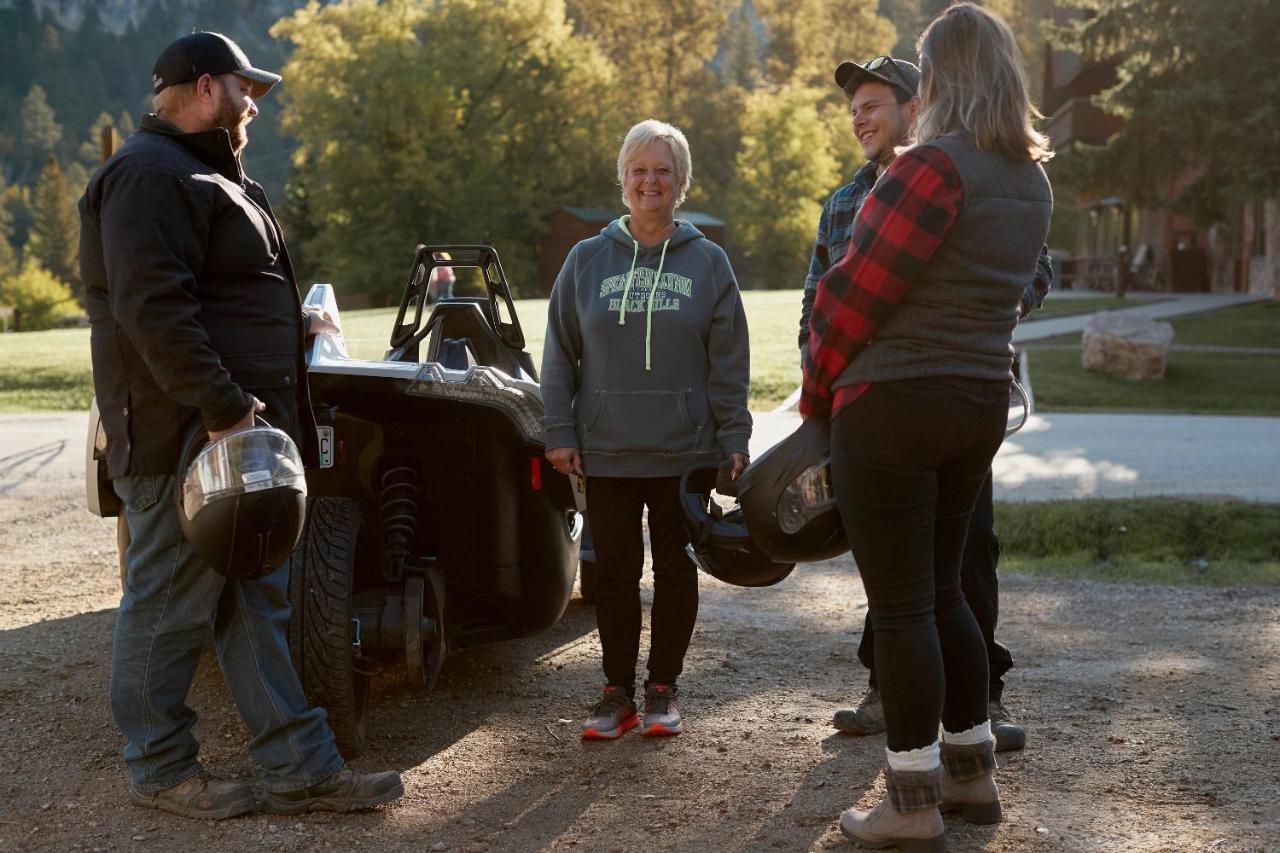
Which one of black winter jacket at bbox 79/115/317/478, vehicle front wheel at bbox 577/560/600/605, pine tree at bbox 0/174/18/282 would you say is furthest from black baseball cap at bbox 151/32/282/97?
pine tree at bbox 0/174/18/282

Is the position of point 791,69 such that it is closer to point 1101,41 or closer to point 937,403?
point 1101,41

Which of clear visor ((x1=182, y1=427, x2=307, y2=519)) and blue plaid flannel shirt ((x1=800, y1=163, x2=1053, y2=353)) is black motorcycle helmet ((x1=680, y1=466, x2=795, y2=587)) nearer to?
blue plaid flannel shirt ((x1=800, y1=163, x2=1053, y2=353))

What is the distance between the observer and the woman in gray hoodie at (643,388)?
14.0ft

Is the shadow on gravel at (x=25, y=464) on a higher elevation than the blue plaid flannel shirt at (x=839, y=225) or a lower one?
lower

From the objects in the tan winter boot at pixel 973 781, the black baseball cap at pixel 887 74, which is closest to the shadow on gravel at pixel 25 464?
the black baseball cap at pixel 887 74

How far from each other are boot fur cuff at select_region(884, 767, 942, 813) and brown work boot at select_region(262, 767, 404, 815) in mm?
1392

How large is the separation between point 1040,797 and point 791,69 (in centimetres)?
7401

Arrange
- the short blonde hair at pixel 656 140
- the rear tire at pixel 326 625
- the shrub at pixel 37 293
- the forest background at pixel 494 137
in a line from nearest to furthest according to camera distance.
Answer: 1. the rear tire at pixel 326 625
2. the short blonde hair at pixel 656 140
3. the forest background at pixel 494 137
4. the shrub at pixel 37 293

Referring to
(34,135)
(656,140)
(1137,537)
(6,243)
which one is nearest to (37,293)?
(6,243)

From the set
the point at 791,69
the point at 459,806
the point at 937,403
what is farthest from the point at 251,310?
the point at 791,69

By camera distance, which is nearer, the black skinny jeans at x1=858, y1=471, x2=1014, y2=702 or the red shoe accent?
the black skinny jeans at x1=858, y1=471, x2=1014, y2=702

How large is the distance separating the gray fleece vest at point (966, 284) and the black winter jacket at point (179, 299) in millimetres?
1530

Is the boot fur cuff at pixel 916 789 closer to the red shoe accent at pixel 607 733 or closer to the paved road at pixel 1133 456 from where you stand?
the red shoe accent at pixel 607 733

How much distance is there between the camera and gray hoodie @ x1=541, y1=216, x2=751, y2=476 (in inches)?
168
